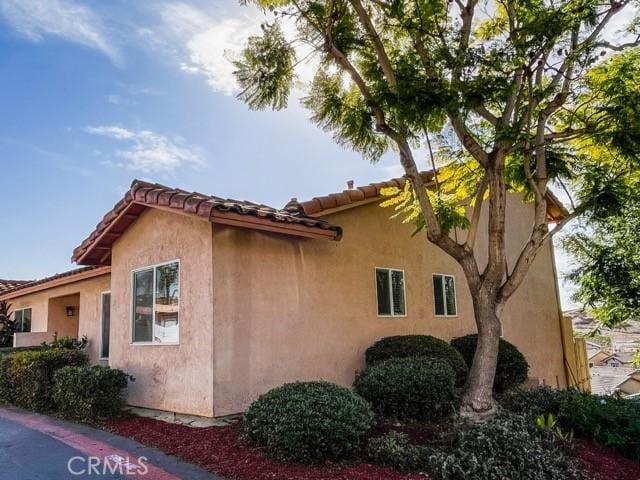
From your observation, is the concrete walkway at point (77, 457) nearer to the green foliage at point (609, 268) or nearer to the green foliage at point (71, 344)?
the green foliage at point (71, 344)

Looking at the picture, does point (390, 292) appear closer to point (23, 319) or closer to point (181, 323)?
point (181, 323)

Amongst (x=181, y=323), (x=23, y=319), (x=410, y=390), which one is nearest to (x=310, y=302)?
(x=181, y=323)

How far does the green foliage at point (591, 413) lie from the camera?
680cm

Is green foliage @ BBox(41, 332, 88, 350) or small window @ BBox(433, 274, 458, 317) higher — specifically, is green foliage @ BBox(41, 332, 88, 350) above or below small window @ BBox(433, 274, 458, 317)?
below

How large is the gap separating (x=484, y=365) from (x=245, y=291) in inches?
170

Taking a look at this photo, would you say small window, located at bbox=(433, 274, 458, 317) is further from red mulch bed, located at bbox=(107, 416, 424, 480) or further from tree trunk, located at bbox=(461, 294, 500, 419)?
red mulch bed, located at bbox=(107, 416, 424, 480)

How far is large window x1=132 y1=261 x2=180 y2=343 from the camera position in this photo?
878 cm

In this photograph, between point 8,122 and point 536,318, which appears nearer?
point 8,122

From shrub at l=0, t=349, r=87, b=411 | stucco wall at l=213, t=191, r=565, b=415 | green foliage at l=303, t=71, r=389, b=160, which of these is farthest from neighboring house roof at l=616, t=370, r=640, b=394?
shrub at l=0, t=349, r=87, b=411

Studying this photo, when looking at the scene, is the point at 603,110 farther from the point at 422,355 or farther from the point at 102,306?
the point at 102,306

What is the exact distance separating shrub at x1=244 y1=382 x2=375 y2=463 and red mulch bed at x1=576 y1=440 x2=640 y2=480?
281 cm

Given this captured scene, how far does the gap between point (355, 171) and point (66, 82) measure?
25.8ft

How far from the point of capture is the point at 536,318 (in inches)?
655

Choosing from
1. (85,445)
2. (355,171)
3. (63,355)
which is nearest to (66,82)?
(63,355)
